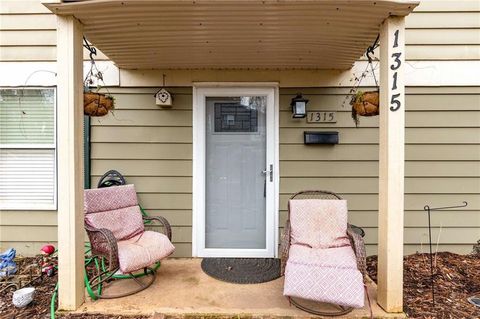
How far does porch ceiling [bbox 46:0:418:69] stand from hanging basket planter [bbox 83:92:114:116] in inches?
21.7

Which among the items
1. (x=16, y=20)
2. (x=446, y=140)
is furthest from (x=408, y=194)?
(x=16, y=20)

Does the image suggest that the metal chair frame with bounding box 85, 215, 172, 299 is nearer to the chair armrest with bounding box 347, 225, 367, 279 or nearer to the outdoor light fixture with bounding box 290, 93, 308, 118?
the chair armrest with bounding box 347, 225, 367, 279

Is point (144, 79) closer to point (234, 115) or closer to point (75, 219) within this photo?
point (234, 115)

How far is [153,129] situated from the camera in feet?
11.4

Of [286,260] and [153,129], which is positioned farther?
[153,129]

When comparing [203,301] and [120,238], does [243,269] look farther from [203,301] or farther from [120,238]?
[120,238]

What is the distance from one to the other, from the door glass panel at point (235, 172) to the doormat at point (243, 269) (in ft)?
0.65

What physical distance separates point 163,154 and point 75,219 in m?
1.33

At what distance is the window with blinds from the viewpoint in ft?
11.5

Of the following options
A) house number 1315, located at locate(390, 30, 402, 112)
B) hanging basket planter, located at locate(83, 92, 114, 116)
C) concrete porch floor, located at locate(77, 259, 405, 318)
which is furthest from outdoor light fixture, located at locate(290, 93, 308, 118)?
hanging basket planter, located at locate(83, 92, 114, 116)

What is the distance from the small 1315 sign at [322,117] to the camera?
3.42 m

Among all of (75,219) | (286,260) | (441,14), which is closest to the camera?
(75,219)

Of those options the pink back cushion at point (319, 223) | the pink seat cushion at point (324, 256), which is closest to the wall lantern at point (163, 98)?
the pink back cushion at point (319, 223)

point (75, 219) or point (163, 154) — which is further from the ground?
point (163, 154)
